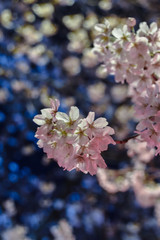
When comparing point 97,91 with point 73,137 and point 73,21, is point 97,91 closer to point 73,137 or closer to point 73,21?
point 73,21

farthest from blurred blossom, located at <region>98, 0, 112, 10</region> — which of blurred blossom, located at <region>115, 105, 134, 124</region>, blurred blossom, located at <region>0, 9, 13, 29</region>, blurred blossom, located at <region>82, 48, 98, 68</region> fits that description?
blurred blossom, located at <region>115, 105, 134, 124</region>

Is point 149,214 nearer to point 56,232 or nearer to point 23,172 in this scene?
point 56,232

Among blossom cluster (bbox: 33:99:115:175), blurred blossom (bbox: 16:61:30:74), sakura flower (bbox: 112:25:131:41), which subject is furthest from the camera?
blurred blossom (bbox: 16:61:30:74)

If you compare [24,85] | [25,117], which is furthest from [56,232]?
[24,85]

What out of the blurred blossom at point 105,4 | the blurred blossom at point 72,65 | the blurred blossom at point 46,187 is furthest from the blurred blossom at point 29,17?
the blurred blossom at point 46,187

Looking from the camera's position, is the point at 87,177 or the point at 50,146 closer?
the point at 50,146

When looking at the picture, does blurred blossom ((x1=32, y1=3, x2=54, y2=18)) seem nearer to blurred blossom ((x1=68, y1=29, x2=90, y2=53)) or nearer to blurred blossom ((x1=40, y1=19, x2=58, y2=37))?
blurred blossom ((x1=40, y1=19, x2=58, y2=37))

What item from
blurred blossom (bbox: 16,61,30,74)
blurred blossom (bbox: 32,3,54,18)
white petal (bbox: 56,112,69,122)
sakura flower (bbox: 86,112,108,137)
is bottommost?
blurred blossom (bbox: 16,61,30,74)
